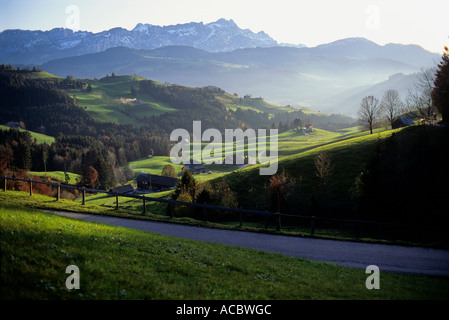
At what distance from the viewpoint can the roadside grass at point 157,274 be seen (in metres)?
9.12

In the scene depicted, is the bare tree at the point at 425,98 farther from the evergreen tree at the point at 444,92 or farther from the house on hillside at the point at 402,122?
the house on hillside at the point at 402,122

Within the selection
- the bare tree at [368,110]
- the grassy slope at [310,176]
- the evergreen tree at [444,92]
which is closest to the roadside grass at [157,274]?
the grassy slope at [310,176]

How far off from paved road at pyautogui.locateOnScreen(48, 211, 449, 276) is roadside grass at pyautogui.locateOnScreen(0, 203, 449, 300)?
2.47 meters

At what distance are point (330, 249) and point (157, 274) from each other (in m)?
15.7

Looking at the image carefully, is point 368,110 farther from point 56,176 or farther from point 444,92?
point 56,176

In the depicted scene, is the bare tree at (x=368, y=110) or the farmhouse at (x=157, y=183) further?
the farmhouse at (x=157, y=183)

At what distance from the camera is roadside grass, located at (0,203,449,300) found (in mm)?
9117

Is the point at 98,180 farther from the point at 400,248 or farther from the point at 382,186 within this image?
the point at 400,248

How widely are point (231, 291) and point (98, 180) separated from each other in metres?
150

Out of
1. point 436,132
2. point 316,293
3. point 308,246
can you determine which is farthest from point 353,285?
point 436,132

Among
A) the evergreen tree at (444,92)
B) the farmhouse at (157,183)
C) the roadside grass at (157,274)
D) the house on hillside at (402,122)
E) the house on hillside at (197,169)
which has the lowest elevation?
the farmhouse at (157,183)

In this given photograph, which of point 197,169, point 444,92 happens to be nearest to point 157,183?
point 197,169

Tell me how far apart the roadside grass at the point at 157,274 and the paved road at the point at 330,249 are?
2.47 m

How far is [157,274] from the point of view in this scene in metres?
11.7
